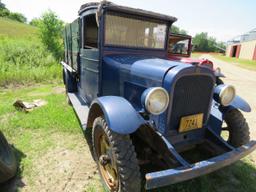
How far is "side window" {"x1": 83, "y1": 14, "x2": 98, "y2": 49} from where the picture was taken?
371cm

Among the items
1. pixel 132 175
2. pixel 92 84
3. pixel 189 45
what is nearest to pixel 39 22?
pixel 189 45

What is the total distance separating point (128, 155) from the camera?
2.07 m

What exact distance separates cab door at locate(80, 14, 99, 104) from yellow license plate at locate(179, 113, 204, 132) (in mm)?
1616

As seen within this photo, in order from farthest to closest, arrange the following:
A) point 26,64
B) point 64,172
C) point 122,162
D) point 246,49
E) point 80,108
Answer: point 246,49
point 26,64
point 80,108
point 64,172
point 122,162

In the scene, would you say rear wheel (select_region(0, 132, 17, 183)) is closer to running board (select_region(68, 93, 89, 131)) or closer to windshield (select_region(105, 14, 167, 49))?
running board (select_region(68, 93, 89, 131))

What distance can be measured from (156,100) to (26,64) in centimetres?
1047

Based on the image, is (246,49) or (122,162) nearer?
(122,162)

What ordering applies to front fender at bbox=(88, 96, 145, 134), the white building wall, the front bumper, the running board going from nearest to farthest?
the front bumper < front fender at bbox=(88, 96, 145, 134) < the running board < the white building wall

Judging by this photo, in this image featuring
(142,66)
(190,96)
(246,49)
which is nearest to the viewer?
(190,96)

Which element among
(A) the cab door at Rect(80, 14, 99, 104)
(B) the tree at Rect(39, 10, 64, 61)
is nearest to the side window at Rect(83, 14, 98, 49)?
(A) the cab door at Rect(80, 14, 99, 104)

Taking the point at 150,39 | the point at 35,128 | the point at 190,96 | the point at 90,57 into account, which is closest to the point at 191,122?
the point at 190,96

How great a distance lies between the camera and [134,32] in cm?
337

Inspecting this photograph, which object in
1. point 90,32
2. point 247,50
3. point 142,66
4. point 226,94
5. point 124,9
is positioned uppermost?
point 124,9

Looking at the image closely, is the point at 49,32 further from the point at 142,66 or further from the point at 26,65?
the point at 142,66
